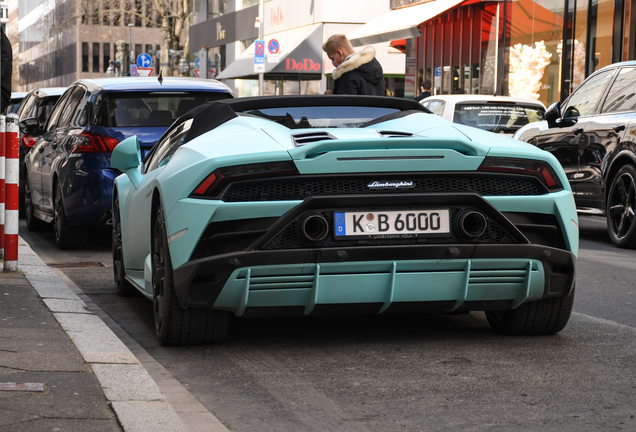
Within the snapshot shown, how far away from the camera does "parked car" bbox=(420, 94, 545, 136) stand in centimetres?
1461

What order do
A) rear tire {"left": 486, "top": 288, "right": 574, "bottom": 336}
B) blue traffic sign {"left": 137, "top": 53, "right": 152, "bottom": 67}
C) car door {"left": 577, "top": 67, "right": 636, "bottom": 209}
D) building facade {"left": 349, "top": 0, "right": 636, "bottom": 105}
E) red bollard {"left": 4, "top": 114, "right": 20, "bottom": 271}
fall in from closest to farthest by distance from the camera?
rear tire {"left": 486, "top": 288, "right": 574, "bottom": 336} → red bollard {"left": 4, "top": 114, "right": 20, "bottom": 271} → car door {"left": 577, "top": 67, "right": 636, "bottom": 209} → building facade {"left": 349, "top": 0, "right": 636, "bottom": 105} → blue traffic sign {"left": 137, "top": 53, "right": 152, "bottom": 67}

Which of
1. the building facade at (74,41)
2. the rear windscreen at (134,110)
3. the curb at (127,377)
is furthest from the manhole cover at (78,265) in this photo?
the building facade at (74,41)

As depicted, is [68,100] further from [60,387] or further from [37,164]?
[60,387]

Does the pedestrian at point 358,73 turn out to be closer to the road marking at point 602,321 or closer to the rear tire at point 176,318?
the road marking at point 602,321

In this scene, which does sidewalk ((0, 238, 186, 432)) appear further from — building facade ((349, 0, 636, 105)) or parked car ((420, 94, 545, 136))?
building facade ((349, 0, 636, 105))

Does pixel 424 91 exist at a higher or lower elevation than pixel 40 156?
higher

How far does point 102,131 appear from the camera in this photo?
9.55 meters

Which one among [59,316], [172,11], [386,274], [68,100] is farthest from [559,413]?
[172,11]

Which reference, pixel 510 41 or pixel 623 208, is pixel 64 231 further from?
pixel 510 41

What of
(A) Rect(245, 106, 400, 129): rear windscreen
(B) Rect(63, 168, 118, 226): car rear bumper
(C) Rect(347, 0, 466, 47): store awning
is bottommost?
(B) Rect(63, 168, 118, 226): car rear bumper

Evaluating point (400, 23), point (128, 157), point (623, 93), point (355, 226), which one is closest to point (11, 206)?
point (128, 157)

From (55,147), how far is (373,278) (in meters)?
6.24

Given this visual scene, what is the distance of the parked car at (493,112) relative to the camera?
14.6 metres

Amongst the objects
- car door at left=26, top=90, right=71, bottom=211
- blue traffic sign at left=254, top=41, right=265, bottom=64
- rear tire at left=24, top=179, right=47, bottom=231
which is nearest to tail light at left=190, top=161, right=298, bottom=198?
car door at left=26, top=90, right=71, bottom=211
